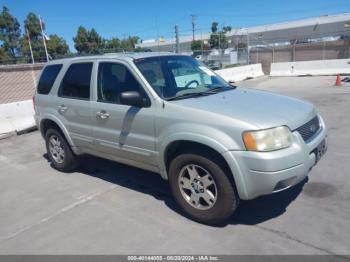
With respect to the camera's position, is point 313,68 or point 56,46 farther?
point 56,46

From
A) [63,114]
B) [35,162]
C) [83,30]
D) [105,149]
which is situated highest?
[83,30]

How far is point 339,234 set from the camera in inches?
130

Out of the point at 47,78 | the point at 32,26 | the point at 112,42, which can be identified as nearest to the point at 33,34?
the point at 32,26

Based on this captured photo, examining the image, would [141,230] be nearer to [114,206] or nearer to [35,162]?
[114,206]

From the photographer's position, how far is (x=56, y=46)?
6119 centimetres

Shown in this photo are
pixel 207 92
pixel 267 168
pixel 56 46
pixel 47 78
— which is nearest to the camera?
pixel 267 168

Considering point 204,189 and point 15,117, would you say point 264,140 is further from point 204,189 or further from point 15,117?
point 15,117

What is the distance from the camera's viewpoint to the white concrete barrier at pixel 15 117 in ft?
29.3

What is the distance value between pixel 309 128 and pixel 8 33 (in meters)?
72.5

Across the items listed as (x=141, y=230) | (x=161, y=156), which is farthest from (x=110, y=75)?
(x=141, y=230)

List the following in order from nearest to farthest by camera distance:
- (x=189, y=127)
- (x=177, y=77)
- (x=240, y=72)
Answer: (x=189, y=127), (x=177, y=77), (x=240, y=72)

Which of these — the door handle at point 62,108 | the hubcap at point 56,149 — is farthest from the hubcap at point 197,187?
the hubcap at point 56,149

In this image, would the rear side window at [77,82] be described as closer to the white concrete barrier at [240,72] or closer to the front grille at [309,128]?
the front grille at [309,128]

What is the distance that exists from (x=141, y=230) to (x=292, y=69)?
64.4ft
